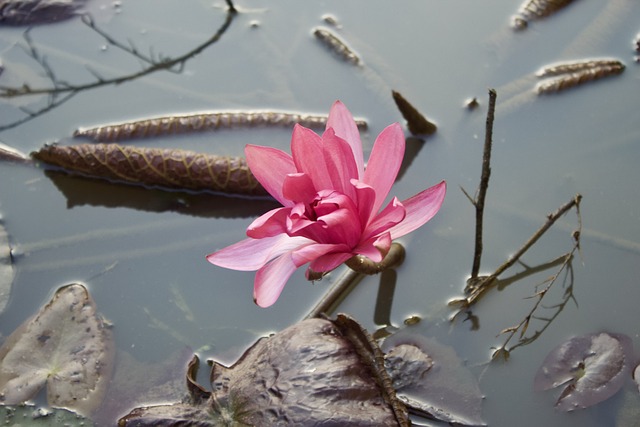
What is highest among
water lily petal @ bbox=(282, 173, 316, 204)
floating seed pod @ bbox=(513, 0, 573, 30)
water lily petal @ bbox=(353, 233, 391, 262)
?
floating seed pod @ bbox=(513, 0, 573, 30)

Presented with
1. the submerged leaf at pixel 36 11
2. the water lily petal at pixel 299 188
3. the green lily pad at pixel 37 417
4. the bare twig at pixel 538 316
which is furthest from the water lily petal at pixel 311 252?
the submerged leaf at pixel 36 11

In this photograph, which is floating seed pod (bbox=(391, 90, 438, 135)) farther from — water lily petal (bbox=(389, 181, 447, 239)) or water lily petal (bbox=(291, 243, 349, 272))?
water lily petal (bbox=(291, 243, 349, 272))

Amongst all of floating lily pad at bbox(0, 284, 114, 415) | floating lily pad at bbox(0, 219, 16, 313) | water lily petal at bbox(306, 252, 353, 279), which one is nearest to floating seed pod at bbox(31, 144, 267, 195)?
floating lily pad at bbox(0, 219, 16, 313)

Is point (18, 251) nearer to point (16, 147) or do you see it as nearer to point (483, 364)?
point (16, 147)

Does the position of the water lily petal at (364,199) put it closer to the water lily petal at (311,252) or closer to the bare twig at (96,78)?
the water lily petal at (311,252)

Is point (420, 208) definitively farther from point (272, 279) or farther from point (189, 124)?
point (189, 124)

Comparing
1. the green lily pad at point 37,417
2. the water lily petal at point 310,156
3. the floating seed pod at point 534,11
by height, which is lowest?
the green lily pad at point 37,417
